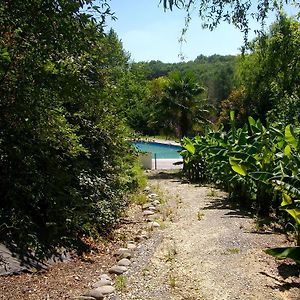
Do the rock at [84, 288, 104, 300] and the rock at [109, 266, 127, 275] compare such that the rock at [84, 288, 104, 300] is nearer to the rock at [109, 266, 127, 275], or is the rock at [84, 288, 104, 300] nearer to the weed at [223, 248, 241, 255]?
the rock at [109, 266, 127, 275]

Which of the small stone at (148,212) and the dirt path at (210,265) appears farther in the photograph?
the small stone at (148,212)

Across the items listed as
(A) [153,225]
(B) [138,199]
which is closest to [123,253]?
(A) [153,225]

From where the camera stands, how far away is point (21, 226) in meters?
4.92

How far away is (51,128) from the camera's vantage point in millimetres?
4477

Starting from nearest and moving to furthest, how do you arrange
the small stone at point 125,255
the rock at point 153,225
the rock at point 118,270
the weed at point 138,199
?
the rock at point 118,270 < the small stone at point 125,255 < the rock at point 153,225 < the weed at point 138,199

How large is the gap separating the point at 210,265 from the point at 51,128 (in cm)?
236

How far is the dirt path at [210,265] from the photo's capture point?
4172mm

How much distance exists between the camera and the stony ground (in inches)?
165

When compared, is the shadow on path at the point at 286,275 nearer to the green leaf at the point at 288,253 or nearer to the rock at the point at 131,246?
the green leaf at the point at 288,253

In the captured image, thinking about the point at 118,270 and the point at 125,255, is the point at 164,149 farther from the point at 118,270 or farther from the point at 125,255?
the point at 118,270

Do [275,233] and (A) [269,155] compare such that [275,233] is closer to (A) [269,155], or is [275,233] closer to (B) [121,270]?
(A) [269,155]

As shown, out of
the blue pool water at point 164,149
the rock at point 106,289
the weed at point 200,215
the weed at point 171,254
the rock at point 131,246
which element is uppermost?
the rock at point 106,289

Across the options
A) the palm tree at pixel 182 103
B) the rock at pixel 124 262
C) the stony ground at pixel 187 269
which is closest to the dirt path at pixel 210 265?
the stony ground at pixel 187 269

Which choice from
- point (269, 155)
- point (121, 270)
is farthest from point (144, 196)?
point (121, 270)
